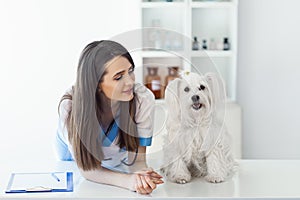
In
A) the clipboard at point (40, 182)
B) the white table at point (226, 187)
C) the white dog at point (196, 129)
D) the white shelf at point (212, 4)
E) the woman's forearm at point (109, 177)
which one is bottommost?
the white table at point (226, 187)

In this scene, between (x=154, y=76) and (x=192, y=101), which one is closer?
(x=192, y=101)

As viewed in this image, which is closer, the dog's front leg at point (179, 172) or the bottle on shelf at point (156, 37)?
the dog's front leg at point (179, 172)

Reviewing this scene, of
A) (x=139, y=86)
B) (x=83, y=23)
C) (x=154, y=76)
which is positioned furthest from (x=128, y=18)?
(x=139, y=86)

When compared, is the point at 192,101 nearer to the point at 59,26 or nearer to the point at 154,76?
the point at 154,76

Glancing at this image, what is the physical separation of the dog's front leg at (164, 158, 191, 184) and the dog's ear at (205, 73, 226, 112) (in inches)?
7.5

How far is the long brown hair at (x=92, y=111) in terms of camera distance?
1403mm

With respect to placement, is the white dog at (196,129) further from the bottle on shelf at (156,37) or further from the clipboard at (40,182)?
the bottle on shelf at (156,37)

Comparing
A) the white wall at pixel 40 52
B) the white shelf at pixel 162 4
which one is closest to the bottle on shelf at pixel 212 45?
the white shelf at pixel 162 4

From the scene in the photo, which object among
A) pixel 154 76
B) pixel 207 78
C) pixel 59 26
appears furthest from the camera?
pixel 59 26

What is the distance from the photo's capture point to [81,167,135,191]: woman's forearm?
4.81 ft

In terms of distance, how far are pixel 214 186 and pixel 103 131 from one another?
0.37 m

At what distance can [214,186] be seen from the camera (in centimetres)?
148

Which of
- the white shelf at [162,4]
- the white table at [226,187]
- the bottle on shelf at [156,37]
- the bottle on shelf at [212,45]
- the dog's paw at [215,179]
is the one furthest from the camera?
the bottle on shelf at [212,45]

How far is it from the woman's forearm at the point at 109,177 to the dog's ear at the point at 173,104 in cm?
19
